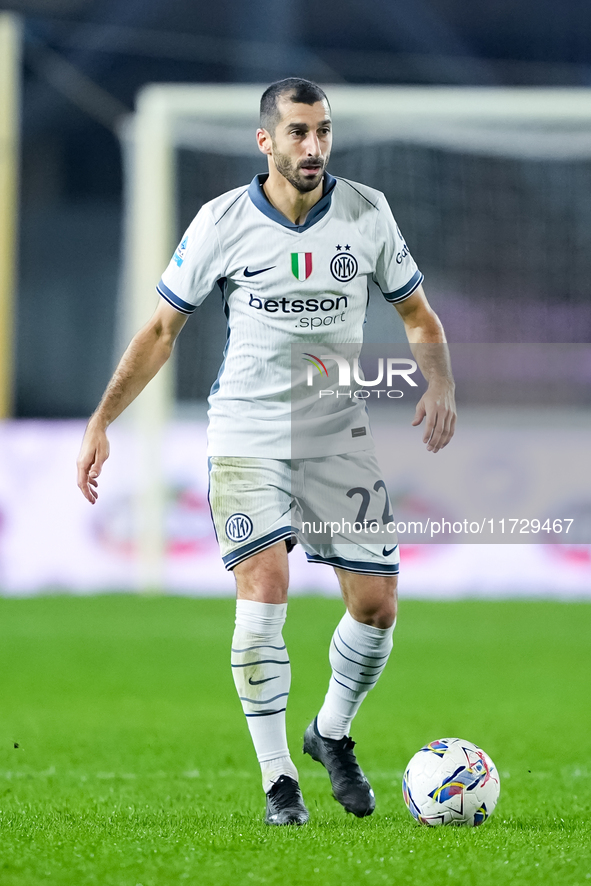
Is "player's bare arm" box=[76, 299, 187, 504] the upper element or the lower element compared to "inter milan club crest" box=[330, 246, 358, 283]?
lower

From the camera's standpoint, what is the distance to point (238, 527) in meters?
4.09

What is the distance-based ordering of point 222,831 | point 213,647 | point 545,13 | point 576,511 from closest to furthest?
point 222,831 → point 213,647 → point 576,511 → point 545,13

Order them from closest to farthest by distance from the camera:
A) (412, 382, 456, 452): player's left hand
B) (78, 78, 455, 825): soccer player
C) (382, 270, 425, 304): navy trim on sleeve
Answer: (78, 78, 455, 825): soccer player < (412, 382, 456, 452): player's left hand < (382, 270, 425, 304): navy trim on sleeve

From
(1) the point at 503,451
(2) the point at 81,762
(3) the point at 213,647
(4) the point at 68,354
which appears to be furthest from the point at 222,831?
(4) the point at 68,354

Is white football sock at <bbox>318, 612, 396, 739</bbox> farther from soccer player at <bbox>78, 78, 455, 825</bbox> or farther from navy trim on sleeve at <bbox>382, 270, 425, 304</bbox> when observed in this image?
navy trim on sleeve at <bbox>382, 270, 425, 304</bbox>

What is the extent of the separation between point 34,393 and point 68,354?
872 millimetres

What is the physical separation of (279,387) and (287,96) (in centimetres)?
90

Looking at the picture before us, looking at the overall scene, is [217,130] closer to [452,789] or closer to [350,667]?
[350,667]

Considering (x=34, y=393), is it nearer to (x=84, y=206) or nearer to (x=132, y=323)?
(x=84, y=206)

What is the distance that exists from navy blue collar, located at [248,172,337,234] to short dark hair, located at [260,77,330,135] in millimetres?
203

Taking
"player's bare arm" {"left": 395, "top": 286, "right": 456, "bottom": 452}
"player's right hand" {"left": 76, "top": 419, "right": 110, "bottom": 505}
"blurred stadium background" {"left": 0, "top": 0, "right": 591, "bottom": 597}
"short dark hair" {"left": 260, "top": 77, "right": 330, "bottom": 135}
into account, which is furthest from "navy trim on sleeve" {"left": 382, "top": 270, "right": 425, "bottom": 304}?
"blurred stadium background" {"left": 0, "top": 0, "right": 591, "bottom": 597}

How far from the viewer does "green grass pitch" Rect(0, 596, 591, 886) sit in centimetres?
337

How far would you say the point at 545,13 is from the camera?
20.6 metres

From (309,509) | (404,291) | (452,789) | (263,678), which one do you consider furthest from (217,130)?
(452,789)
